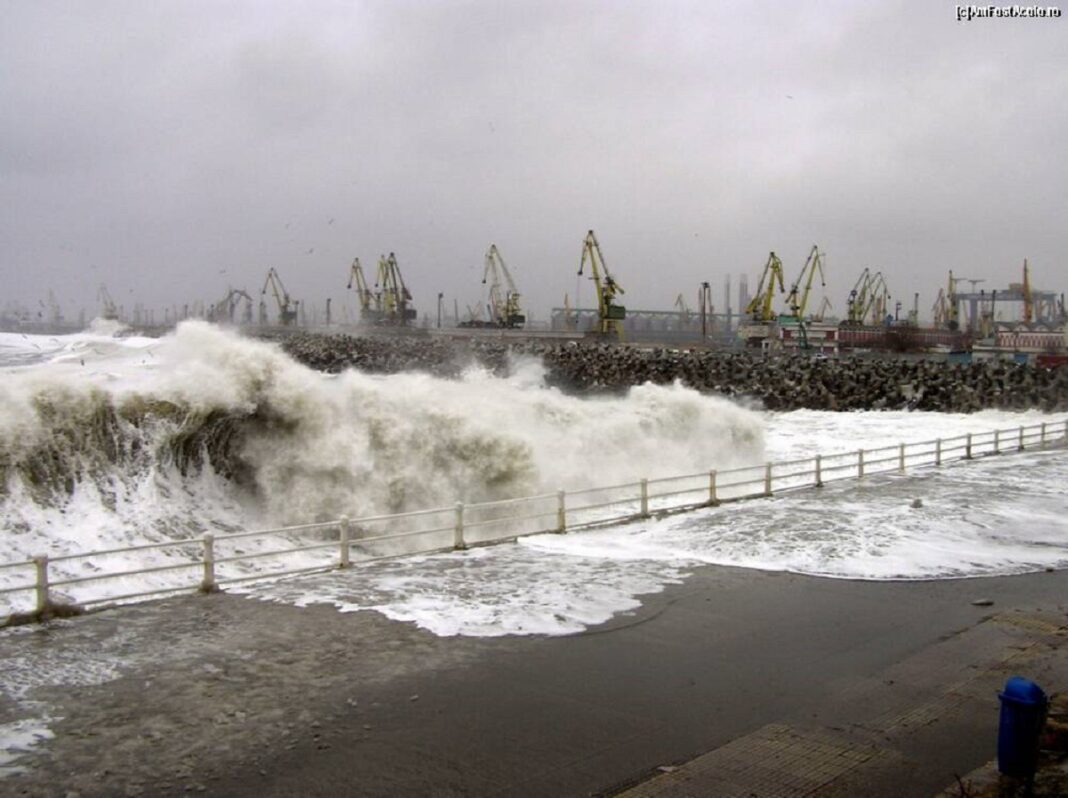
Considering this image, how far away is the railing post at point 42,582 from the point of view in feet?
27.3

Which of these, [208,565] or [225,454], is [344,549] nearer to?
[208,565]

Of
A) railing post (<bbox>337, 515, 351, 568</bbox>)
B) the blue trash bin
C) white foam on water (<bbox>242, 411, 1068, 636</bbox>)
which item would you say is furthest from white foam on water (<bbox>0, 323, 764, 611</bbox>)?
the blue trash bin

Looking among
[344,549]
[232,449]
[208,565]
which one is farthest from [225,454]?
[208,565]

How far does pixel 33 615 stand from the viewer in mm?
8477

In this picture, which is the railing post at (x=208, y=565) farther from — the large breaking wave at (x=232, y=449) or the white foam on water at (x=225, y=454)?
the large breaking wave at (x=232, y=449)

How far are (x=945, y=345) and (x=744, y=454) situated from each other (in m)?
84.9

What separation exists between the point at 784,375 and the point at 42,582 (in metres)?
49.4

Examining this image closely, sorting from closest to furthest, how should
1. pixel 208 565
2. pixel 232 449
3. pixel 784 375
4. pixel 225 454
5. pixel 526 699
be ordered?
pixel 526 699, pixel 208 565, pixel 225 454, pixel 232 449, pixel 784 375

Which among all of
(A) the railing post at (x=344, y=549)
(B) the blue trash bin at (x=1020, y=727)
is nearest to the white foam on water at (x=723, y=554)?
(A) the railing post at (x=344, y=549)

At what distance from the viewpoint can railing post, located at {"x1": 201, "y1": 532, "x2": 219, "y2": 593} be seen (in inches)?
371

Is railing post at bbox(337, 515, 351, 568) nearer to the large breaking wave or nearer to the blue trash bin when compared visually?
the large breaking wave

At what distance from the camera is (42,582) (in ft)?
27.6

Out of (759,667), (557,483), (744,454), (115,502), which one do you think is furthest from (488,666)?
(744,454)

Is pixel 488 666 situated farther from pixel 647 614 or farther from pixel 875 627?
pixel 875 627
